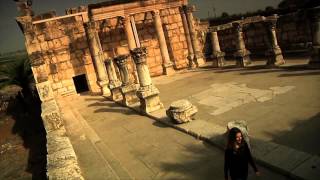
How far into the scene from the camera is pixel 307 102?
7.37m

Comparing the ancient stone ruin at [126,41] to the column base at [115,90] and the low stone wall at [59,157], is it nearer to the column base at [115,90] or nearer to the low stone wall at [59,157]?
the column base at [115,90]

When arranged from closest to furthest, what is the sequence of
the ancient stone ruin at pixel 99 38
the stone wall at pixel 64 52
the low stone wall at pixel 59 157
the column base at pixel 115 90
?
the low stone wall at pixel 59 157 → the column base at pixel 115 90 → the ancient stone ruin at pixel 99 38 → the stone wall at pixel 64 52

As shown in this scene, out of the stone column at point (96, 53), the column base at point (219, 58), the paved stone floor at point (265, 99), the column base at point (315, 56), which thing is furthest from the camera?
the column base at point (219, 58)

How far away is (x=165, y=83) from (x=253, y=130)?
9018mm

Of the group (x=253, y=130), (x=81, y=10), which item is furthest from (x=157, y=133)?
(x=81, y=10)

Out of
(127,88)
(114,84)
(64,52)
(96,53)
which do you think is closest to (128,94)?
(127,88)

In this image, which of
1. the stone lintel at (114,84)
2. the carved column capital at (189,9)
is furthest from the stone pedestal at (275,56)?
the carved column capital at (189,9)

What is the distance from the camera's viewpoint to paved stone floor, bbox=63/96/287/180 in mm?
5262

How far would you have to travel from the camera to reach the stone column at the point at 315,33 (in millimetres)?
10297

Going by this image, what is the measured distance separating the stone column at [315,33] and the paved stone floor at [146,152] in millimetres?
6504

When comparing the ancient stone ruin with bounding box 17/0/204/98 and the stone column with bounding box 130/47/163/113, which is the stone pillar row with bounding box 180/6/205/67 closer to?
the ancient stone ruin with bounding box 17/0/204/98

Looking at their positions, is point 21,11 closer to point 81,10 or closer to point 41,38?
point 41,38

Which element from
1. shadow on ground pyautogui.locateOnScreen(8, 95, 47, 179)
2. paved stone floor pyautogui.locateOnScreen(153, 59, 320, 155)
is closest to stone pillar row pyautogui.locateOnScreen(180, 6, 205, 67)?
paved stone floor pyautogui.locateOnScreen(153, 59, 320, 155)

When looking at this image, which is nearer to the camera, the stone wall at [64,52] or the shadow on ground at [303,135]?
the shadow on ground at [303,135]
